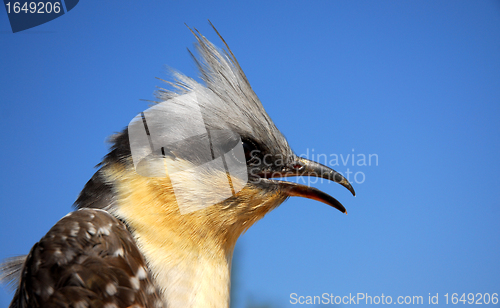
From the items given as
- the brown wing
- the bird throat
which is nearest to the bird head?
the bird throat

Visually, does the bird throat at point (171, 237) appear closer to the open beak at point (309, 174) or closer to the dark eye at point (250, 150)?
the dark eye at point (250, 150)

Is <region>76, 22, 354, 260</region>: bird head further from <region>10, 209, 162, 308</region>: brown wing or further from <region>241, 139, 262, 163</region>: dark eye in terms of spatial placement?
<region>10, 209, 162, 308</region>: brown wing

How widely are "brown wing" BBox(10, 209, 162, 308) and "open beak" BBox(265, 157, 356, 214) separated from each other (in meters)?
1.13

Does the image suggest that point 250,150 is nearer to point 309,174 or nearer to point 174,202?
point 309,174

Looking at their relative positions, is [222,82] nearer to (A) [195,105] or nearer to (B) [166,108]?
(A) [195,105]

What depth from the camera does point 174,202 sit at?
2111mm

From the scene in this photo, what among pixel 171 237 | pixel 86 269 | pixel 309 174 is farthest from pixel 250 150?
pixel 86 269

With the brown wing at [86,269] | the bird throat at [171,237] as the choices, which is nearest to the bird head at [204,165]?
the bird throat at [171,237]

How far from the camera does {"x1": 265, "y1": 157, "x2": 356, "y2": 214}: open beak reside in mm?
2609

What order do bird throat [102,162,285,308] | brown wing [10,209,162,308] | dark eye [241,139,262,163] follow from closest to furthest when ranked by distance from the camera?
1. brown wing [10,209,162,308]
2. bird throat [102,162,285,308]
3. dark eye [241,139,262,163]

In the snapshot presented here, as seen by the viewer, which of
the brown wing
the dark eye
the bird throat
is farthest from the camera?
the dark eye

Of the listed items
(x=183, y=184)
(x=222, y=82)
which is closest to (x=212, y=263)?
(x=183, y=184)

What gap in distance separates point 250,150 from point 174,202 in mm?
698

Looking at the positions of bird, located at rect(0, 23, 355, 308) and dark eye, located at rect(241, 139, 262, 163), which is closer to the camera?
bird, located at rect(0, 23, 355, 308)
